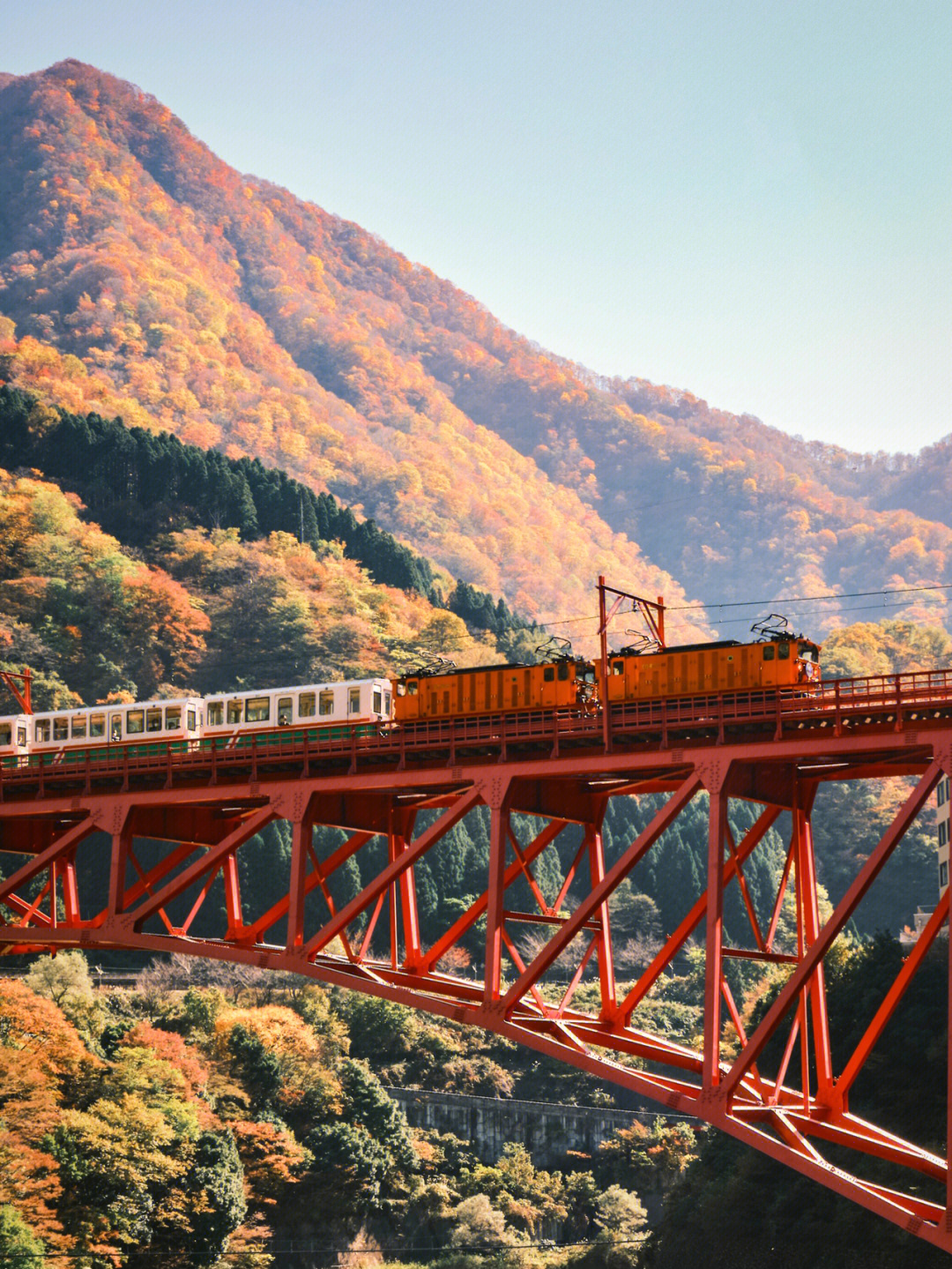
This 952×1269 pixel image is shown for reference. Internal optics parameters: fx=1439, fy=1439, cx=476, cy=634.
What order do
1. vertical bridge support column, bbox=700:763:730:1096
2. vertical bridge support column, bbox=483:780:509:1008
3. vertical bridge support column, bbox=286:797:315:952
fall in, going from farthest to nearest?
1. vertical bridge support column, bbox=286:797:315:952
2. vertical bridge support column, bbox=483:780:509:1008
3. vertical bridge support column, bbox=700:763:730:1096

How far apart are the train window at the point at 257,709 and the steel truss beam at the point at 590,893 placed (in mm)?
2798

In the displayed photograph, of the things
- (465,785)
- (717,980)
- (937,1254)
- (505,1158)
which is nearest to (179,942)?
(465,785)

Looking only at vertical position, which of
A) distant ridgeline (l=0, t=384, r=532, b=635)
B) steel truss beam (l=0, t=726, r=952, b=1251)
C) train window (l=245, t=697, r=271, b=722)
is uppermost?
distant ridgeline (l=0, t=384, r=532, b=635)

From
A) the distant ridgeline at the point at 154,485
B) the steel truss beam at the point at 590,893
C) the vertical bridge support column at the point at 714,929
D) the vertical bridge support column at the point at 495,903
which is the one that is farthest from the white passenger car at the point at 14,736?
the distant ridgeline at the point at 154,485

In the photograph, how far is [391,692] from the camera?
41.7 m

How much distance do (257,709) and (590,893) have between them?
12.5 m

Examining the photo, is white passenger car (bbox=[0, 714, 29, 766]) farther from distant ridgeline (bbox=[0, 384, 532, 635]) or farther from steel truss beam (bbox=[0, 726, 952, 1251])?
distant ridgeline (bbox=[0, 384, 532, 635])

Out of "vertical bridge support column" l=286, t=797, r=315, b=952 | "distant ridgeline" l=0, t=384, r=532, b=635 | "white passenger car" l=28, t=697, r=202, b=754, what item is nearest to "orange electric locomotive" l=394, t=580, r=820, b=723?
"vertical bridge support column" l=286, t=797, r=315, b=952

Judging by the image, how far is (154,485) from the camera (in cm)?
11644

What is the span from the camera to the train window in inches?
1686

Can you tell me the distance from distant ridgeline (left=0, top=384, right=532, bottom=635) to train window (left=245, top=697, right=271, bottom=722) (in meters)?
72.3

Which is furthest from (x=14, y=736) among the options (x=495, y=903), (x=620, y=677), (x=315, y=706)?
(x=495, y=903)

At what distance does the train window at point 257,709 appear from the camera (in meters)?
42.8

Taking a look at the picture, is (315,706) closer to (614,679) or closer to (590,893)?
(614,679)
